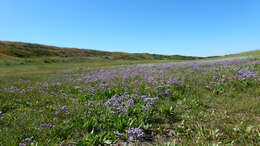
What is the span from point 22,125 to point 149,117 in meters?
3.79

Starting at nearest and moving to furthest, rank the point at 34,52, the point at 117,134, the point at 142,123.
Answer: the point at 117,134, the point at 142,123, the point at 34,52

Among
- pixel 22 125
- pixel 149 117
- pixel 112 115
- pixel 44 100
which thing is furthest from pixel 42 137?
pixel 44 100

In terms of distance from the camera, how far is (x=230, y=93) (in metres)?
6.00

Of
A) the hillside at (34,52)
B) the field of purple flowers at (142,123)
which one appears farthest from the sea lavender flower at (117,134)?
the hillside at (34,52)

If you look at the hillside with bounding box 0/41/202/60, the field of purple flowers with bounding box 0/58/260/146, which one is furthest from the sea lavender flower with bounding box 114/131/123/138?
the hillside with bounding box 0/41/202/60

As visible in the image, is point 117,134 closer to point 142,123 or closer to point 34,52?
point 142,123

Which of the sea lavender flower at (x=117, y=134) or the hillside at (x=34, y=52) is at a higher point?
the hillside at (x=34, y=52)

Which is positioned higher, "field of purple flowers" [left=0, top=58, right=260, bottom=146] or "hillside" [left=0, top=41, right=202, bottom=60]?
"hillside" [left=0, top=41, right=202, bottom=60]

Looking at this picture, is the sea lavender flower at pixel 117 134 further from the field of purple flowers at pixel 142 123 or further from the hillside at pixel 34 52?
the hillside at pixel 34 52

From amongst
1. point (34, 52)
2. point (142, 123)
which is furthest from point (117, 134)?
point (34, 52)

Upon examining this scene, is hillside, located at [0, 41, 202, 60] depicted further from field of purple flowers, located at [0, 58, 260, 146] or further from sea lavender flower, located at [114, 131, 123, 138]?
sea lavender flower, located at [114, 131, 123, 138]

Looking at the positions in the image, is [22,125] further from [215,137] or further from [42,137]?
[215,137]

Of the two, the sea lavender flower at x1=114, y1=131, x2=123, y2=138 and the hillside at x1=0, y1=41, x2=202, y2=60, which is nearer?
the sea lavender flower at x1=114, y1=131, x2=123, y2=138

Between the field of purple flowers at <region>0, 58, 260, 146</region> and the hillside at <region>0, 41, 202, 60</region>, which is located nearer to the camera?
the field of purple flowers at <region>0, 58, 260, 146</region>
